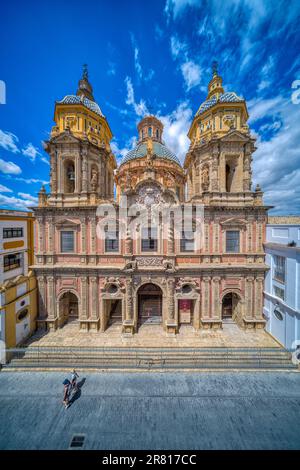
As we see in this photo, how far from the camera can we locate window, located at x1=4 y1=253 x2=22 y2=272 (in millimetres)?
17766

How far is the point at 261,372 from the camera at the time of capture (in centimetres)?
1350

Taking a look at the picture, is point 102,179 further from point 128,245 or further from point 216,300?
point 216,300

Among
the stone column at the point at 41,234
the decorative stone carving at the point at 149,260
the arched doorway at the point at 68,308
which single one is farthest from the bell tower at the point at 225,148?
the arched doorway at the point at 68,308

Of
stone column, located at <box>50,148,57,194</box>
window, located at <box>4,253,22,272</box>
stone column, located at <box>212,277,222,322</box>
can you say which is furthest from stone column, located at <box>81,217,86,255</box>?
stone column, located at <box>212,277,222,322</box>

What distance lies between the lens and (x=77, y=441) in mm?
8992

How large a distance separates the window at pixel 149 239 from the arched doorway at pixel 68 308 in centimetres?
1051

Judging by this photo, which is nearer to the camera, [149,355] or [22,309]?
[149,355]

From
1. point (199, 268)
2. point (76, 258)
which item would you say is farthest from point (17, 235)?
point (199, 268)

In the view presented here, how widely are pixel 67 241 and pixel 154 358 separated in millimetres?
13986

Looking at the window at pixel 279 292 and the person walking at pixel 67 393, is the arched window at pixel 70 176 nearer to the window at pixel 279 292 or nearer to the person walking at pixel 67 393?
the person walking at pixel 67 393

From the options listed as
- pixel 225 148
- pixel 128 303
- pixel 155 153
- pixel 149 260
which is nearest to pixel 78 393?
pixel 128 303

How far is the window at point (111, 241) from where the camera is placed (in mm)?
18494

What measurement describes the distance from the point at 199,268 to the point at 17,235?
65.8ft
